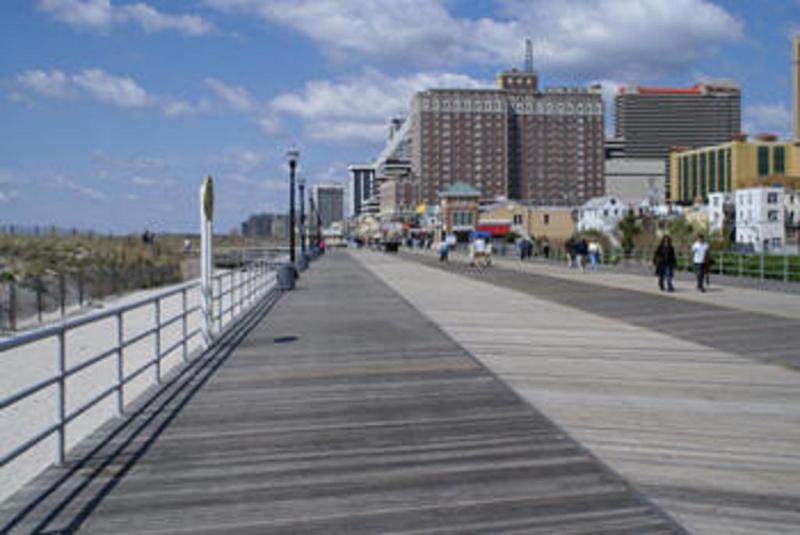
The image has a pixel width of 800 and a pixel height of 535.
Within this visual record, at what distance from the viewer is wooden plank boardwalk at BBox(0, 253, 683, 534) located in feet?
19.0

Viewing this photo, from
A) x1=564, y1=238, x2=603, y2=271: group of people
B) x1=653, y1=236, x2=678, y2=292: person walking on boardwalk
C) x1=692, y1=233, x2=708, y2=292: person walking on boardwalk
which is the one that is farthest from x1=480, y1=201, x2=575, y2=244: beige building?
x1=653, y1=236, x2=678, y2=292: person walking on boardwalk

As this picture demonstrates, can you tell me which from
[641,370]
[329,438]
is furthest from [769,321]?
[329,438]

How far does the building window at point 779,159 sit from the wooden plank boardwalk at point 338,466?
170 meters

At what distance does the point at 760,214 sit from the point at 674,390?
11757cm

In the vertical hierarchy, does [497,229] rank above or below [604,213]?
below

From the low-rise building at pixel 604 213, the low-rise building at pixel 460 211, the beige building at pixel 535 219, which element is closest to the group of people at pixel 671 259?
the beige building at pixel 535 219

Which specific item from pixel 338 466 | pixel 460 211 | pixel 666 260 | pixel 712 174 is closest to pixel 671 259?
pixel 666 260

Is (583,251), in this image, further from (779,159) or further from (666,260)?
(779,159)

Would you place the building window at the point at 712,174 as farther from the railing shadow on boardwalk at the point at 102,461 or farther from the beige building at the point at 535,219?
the railing shadow on boardwalk at the point at 102,461

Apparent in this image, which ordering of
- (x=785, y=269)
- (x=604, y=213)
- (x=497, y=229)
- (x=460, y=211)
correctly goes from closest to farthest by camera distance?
1. (x=785, y=269)
2. (x=497, y=229)
3. (x=604, y=213)
4. (x=460, y=211)

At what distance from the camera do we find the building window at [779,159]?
16862 centimetres

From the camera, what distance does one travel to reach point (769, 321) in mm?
19125

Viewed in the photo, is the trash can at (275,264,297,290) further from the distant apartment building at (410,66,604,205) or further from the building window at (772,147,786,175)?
the building window at (772,147,786,175)

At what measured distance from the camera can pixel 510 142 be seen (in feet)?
631
